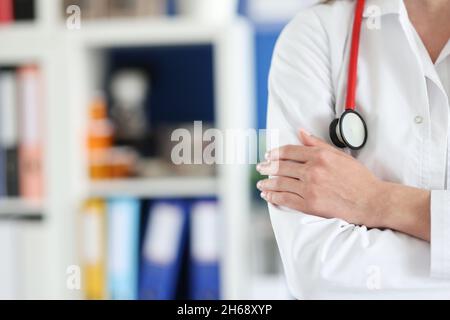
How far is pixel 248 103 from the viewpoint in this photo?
1965 mm

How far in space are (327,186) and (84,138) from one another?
3.70 feet

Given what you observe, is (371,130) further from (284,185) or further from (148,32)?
(148,32)

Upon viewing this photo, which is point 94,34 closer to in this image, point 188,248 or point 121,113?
point 121,113

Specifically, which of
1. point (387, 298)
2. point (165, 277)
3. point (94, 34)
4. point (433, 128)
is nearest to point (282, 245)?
point (387, 298)

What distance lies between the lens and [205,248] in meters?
1.89

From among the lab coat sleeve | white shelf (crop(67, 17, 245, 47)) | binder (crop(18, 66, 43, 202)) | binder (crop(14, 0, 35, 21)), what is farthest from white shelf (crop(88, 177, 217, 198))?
the lab coat sleeve

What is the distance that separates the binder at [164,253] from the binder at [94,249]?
0.36 ft

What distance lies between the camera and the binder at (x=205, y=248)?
188 centimetres

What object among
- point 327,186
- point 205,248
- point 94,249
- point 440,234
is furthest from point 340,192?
point 94,249

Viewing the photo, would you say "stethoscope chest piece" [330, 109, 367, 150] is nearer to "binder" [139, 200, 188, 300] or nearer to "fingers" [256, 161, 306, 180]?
"fingers" [256, 161, 306, 180]

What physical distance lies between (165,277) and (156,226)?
5.4 inches

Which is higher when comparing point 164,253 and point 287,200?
point 287,200

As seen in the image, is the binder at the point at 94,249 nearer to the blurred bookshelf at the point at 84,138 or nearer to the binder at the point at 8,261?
the blurred bookshelf at the point at 84,138

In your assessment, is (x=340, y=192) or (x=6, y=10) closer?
(x=340, y=192)
